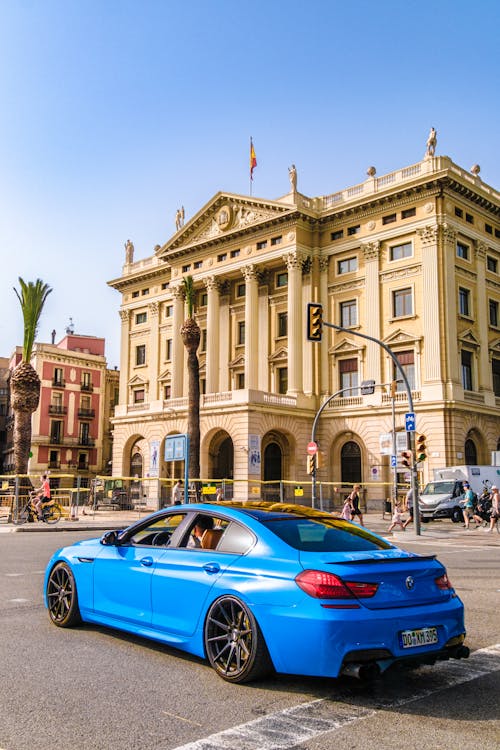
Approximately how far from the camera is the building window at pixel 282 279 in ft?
155

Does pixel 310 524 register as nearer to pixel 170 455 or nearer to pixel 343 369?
pixel 170 455

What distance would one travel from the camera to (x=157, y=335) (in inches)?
2144

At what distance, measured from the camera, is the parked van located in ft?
101

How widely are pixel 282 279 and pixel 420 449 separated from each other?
2724cm

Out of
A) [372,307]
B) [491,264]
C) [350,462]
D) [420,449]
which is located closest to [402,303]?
[372,307]

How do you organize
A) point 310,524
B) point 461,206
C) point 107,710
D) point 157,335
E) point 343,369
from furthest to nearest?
point 157,335 < point 343,369 < point 461,206 < point 310,524 < point 107,710

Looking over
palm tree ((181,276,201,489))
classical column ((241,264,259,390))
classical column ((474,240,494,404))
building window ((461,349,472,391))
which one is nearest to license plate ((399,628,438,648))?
palm tree ((181,276,201,489))

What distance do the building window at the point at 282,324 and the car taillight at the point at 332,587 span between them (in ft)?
137

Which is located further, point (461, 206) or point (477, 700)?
point (461, 206)

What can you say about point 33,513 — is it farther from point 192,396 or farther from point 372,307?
point 372,307

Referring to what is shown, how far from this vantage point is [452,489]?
1227 inches

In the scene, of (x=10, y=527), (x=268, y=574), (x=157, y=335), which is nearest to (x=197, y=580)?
(x=268, y=574)

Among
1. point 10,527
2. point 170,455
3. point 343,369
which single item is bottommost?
point 10,527

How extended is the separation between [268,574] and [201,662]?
129 cm
